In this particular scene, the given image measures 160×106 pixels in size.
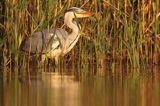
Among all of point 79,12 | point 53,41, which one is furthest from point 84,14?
point 53,41

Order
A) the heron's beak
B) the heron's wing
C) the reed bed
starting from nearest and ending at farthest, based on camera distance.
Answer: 1. the reed bed
2. the heron's wing
3. the heron's beak

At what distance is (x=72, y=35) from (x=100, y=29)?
1.29 meters

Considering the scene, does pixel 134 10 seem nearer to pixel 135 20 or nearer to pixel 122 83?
pixel 135 20

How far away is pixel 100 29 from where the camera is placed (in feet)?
32.9

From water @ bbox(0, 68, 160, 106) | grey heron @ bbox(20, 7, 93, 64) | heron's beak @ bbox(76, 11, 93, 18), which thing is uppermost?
heron's beak @ bbox(76, 11, 93, 18)

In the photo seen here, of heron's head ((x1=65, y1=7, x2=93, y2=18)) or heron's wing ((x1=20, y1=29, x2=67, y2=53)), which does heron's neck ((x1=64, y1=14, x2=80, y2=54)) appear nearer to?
heron's wing ((x1=20, y1=29, x2=67, y2=53))

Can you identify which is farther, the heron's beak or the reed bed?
the heron's beak

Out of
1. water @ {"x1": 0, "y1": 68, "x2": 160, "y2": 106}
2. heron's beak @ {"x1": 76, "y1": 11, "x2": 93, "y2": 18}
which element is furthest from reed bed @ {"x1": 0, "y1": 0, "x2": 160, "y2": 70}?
water @ {"x1": 0, "y1": 68, "x2": 160, "y2": 106}

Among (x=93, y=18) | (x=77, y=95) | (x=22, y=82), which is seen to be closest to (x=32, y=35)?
(x=93, y=18)

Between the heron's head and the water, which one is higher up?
the heron's head

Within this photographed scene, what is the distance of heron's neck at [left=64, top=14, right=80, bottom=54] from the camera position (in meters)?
10.7

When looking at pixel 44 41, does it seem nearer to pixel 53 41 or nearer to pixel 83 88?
pixel 53 41

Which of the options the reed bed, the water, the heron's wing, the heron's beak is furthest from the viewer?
the heron's beak

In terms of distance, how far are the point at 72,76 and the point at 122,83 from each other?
103 centimetres
